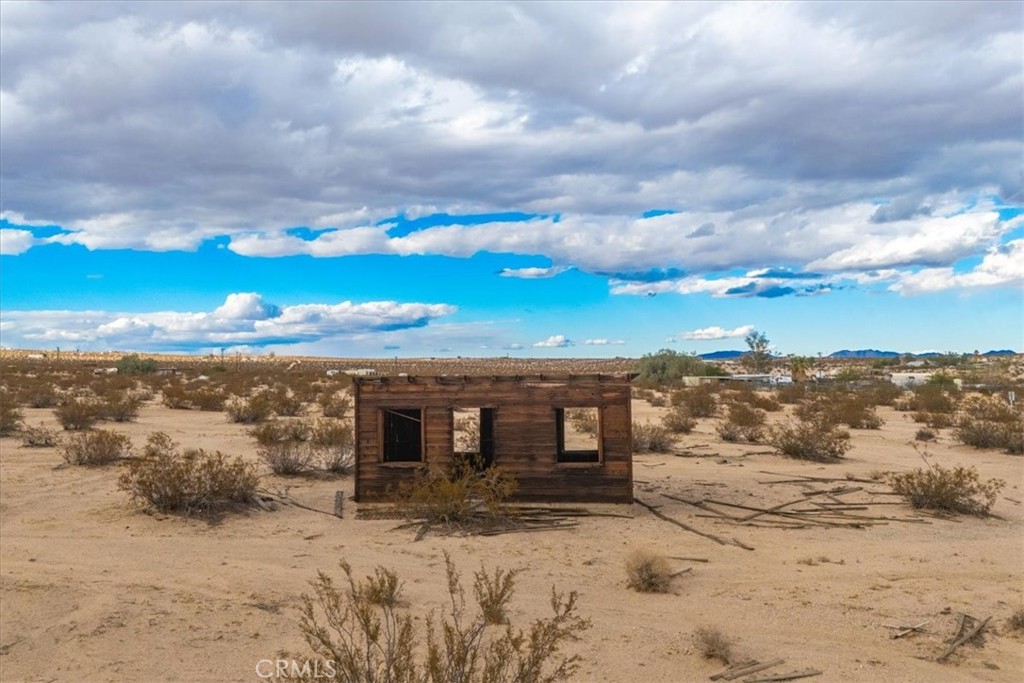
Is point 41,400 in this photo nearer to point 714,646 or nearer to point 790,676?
point 714,646

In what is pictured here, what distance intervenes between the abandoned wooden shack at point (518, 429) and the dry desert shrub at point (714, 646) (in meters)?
5.72

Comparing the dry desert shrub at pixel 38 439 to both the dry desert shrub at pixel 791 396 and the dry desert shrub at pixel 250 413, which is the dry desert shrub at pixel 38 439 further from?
the dry desert shrub at pixel 791 396

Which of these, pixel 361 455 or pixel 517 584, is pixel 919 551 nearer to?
pixel 517 584

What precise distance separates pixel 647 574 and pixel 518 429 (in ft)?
14.8

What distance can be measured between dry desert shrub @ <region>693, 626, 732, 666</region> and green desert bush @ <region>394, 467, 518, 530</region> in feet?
Answer: 15.4

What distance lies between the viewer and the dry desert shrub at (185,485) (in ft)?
39.3

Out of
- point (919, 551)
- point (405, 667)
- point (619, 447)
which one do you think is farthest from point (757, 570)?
point (405, 667)

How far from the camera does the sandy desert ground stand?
708 cm

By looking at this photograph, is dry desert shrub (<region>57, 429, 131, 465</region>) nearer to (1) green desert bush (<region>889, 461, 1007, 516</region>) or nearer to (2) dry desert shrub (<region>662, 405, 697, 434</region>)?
(2) dry desert shrub (<region>662, 405, 697, 434</region>)

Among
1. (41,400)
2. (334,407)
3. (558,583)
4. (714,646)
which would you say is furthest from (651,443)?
(41,400)

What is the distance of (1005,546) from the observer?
10.9 metres

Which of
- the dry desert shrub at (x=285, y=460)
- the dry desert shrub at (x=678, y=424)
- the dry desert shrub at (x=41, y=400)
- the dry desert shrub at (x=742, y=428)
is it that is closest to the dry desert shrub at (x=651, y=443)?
the dry desert shrub at (x=678, y=424)

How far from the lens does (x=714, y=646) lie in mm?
7008

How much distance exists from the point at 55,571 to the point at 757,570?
8.66m
